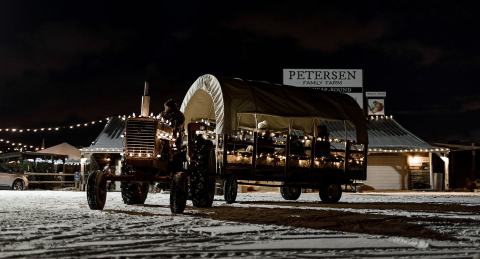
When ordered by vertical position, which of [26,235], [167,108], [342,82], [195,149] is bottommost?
[26,235]

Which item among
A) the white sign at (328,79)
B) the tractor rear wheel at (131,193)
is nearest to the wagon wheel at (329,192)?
the tractor rear wheel at (131,193)

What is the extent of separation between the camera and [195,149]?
429 inches

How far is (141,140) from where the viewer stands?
9766 millimetres

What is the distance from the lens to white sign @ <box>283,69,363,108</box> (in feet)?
117

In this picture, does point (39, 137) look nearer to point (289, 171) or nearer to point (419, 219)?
point (289, 171)

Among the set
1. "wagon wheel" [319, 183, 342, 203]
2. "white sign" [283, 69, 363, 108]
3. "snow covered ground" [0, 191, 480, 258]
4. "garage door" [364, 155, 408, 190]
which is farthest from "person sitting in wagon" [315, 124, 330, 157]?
"white sign" [283, 69, 363, 108]

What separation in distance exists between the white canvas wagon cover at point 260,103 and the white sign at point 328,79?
68.0ft

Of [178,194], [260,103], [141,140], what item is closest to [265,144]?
[260,103]

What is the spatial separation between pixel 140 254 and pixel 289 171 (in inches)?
345

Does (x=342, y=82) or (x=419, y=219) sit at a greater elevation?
(x=342, y=82)

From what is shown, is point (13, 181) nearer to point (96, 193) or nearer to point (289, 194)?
point (289, 194)

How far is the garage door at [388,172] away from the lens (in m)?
30.2

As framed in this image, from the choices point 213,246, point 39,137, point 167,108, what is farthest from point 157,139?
point 39,137

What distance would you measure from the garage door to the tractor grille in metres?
22.3
